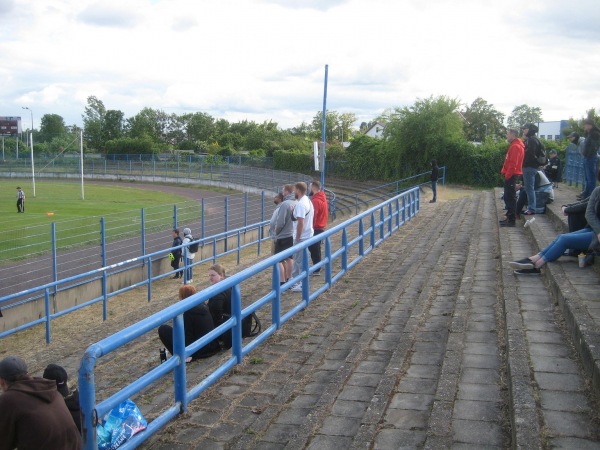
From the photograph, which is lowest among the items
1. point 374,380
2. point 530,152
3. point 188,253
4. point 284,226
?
point 188,253

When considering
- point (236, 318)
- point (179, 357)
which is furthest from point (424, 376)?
point (179, 357)

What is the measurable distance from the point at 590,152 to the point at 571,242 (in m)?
4.73

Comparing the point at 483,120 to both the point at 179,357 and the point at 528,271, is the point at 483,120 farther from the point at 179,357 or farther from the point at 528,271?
the point at 179,357

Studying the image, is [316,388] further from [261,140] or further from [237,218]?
[261,140]

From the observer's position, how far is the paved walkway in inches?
154

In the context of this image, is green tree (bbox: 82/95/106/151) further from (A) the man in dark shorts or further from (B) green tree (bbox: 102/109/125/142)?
(A) the man in dark shorts

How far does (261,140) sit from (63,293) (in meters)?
73.9

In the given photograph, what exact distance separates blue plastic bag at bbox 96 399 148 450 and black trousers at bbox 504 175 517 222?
903 centimetres

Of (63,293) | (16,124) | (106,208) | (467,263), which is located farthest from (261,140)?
(467,263)

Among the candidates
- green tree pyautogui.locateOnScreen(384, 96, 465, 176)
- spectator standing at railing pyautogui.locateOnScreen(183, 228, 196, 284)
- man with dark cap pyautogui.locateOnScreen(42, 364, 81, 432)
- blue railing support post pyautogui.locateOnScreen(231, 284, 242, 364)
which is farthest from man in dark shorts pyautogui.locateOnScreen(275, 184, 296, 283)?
green tree pyautogui.locateOnScreen(384, 96, 465, 176)

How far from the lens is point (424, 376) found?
16.2 ft

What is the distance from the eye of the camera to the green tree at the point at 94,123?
108 m

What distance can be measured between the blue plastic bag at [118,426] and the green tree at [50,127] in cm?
14692

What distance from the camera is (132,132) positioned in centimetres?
11056
